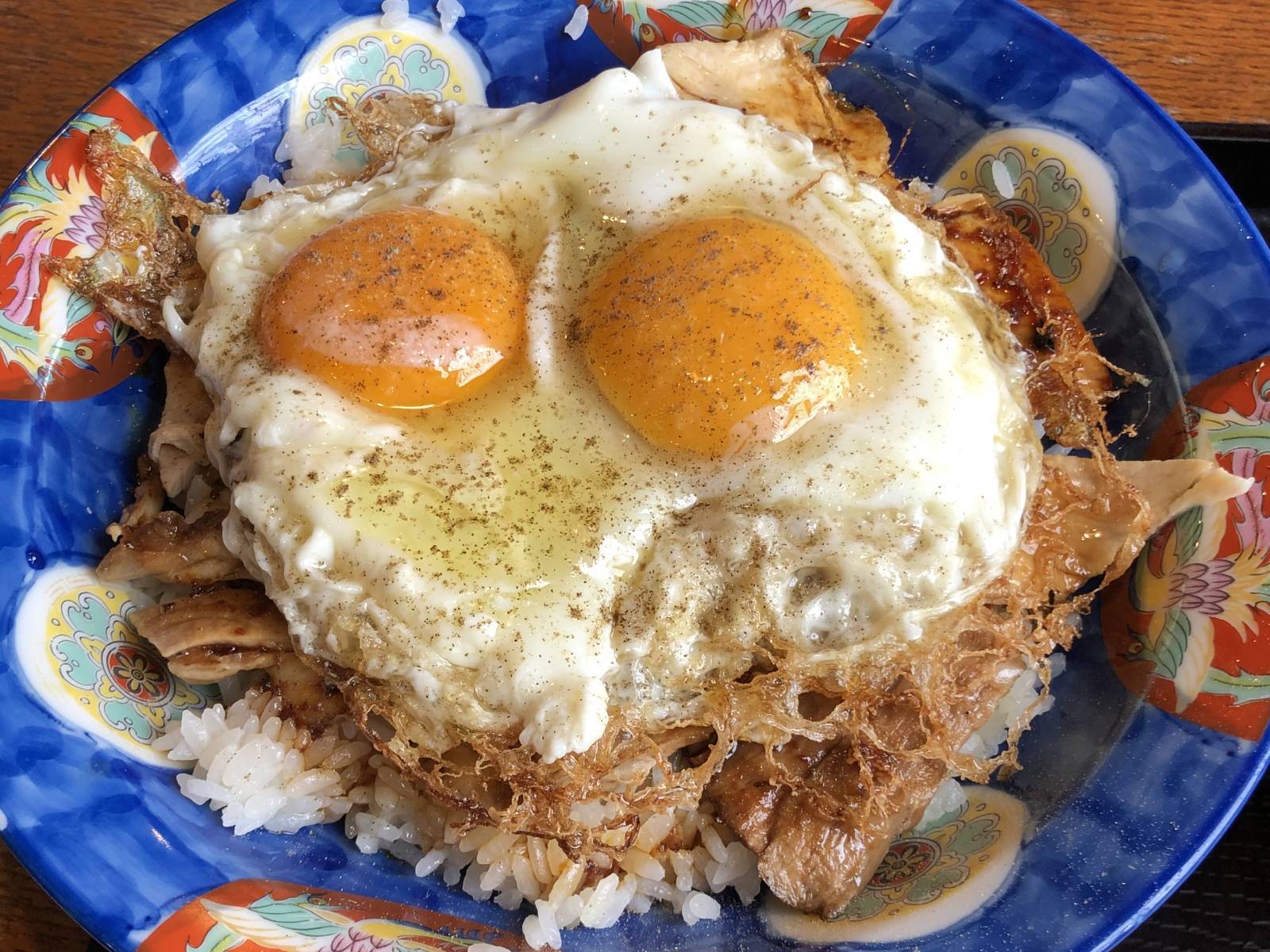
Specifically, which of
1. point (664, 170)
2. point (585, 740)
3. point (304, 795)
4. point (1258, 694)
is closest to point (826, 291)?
point (664, 170)

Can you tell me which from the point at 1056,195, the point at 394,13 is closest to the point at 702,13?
the point at 394,13

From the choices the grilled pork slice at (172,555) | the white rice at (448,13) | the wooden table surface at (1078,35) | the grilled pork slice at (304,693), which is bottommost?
the grilled pork slice at (304,693)

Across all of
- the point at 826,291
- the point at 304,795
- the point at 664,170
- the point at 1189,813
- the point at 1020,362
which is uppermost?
the point at 664,170

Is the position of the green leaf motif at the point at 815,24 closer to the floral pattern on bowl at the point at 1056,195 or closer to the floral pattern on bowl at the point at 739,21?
the floral pattern on bowl at the point at 739,21

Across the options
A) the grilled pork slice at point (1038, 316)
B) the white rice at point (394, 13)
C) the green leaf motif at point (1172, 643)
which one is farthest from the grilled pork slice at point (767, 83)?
the green leaf motif at point (1172, 643)

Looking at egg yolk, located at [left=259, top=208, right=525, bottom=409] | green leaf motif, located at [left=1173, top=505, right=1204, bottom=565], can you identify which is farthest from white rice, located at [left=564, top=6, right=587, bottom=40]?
green leaf motif, located at [left=1173, top=505, right=1204, bottom=565]

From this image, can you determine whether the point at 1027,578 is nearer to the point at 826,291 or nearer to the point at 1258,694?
the point at 1258,694

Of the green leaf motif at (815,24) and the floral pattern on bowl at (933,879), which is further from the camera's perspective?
the green leaf motif at (815,24)
